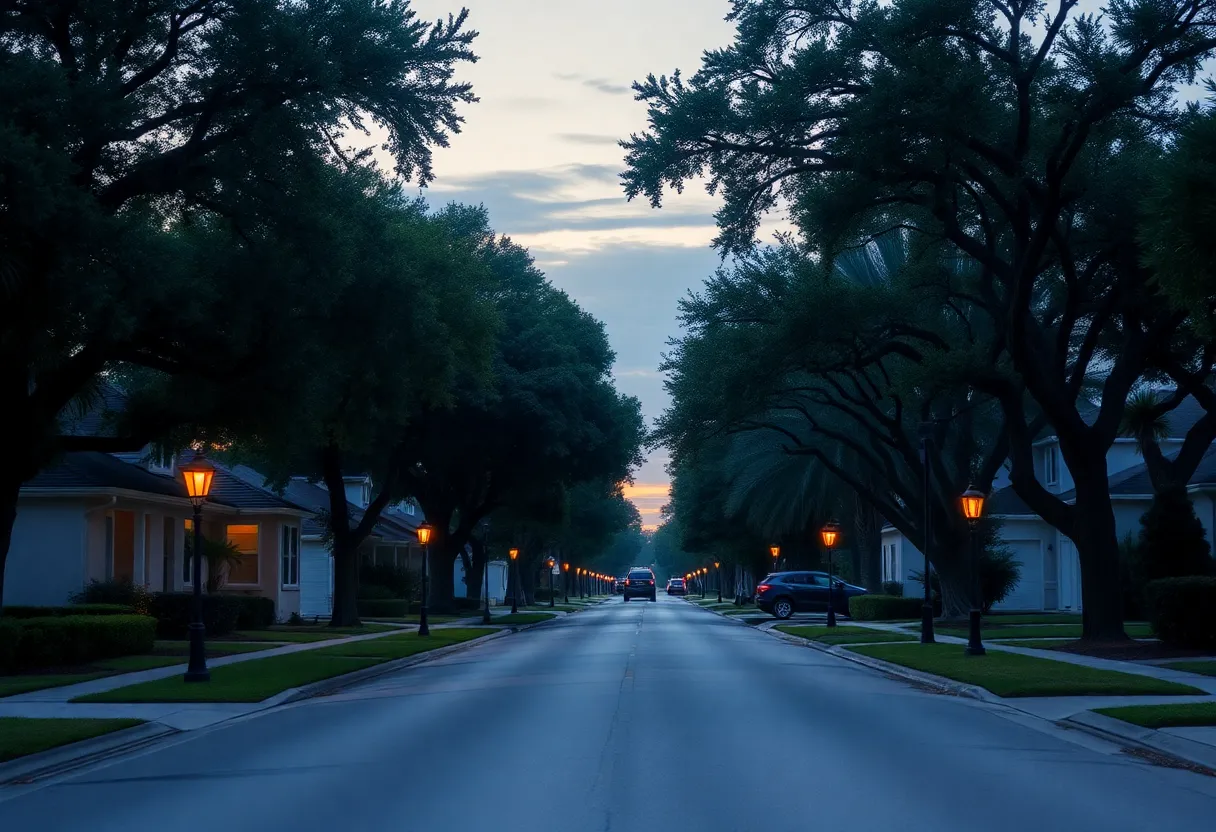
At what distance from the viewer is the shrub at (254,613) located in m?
39.8

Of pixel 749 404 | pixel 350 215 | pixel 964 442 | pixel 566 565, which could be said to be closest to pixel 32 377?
pixel 350 215

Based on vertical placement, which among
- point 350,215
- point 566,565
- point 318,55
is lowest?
point 566,565

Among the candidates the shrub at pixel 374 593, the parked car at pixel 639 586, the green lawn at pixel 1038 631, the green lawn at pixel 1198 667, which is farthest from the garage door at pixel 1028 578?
the parked car at pixel 639 586

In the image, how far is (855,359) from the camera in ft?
115

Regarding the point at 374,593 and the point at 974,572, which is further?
the point at 374,593

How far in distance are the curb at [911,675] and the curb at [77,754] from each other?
1074cm

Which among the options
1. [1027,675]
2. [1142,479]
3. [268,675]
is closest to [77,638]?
[268,675]

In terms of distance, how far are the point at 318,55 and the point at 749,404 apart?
17.5 meters

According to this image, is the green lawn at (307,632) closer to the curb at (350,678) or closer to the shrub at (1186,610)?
the curb at (350,678)

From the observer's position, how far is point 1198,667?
73.9 feet

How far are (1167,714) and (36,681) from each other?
1629 cm

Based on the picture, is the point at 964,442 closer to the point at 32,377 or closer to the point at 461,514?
the point at 461,514

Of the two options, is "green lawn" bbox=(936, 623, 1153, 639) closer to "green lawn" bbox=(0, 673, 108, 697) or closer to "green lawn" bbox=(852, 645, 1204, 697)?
"green lawn" bbox=(852, 645, 1204, 697)

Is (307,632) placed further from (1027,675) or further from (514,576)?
(514,576)
